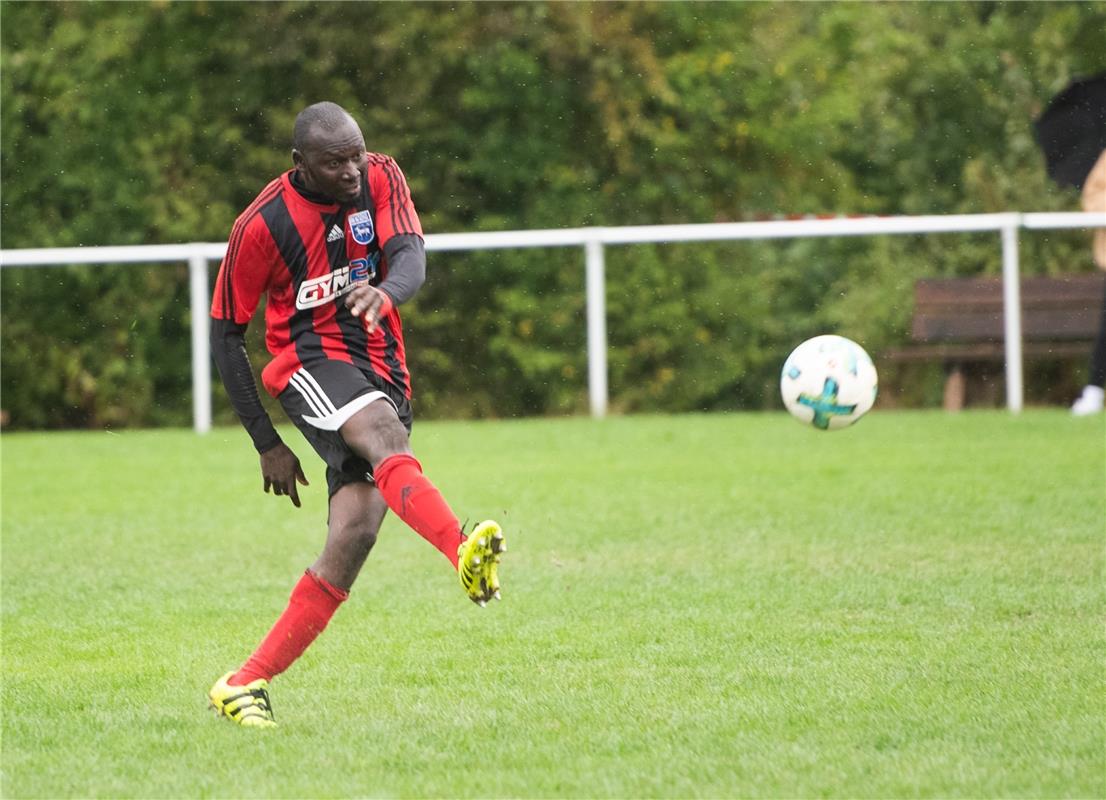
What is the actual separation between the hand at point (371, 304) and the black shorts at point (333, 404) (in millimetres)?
290

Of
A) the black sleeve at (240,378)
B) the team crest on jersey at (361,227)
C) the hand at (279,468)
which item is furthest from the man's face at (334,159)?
the hand at (279,468)

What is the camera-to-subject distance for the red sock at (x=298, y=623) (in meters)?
4.95

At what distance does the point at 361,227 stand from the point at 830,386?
6.46 feet

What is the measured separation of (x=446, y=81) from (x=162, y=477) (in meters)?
9.75

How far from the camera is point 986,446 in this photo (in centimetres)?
1209

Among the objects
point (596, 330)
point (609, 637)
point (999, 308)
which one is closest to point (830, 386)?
point (609, 637)

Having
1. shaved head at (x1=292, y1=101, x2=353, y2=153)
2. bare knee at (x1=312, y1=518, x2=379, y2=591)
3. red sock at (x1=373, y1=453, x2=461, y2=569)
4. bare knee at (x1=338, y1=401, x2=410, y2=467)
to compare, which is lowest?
bare knee at (x1=312, y1=518, x2=379, y2=591)

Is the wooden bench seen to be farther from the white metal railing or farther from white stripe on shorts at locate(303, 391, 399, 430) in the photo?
white stripe on shorts at locate(303, 391, 399, 430)

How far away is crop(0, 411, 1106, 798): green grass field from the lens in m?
4.16

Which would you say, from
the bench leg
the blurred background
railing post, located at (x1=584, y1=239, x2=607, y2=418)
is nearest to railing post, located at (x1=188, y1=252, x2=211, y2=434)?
the blurred background

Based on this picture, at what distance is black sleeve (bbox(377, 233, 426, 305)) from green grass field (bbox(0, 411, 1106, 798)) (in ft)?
4.10

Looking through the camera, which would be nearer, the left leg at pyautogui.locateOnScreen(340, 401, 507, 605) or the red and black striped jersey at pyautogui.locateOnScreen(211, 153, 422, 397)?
the left leg at pyautogui.locateOnScreen(340, 401, 507, 605)

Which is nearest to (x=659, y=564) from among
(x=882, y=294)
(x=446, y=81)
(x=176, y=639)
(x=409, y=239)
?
(x=176, y=639)

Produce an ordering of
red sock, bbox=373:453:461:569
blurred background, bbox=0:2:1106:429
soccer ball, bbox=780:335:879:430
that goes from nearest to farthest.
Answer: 1. red sock, bbox=373:453:461:569
2. soccer ball, bbox=780:335:879:430
3. blurred background, bbox=0:2:1106:429
